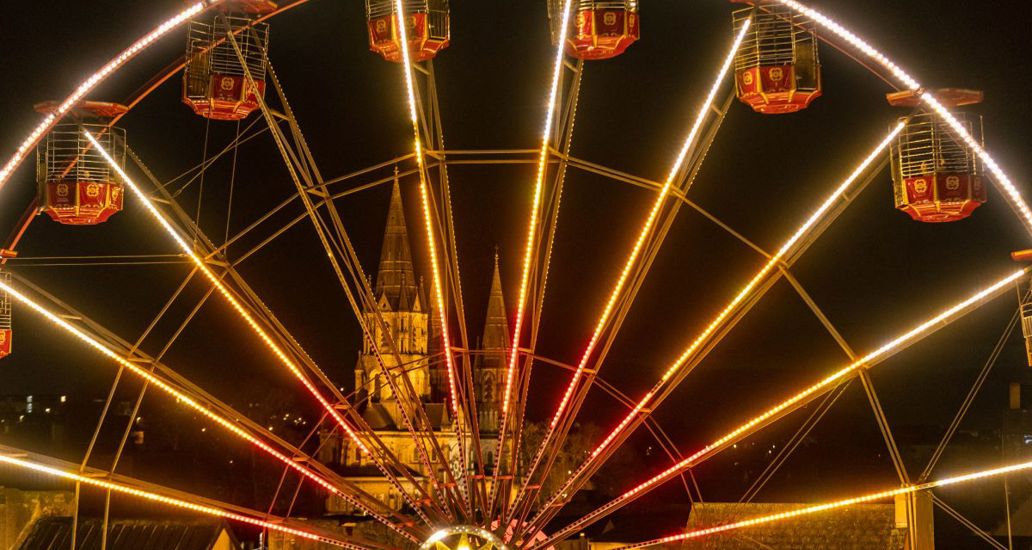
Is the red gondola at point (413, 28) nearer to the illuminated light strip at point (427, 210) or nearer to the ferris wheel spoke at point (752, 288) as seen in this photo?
the illuminated light strip at point (427, 210)

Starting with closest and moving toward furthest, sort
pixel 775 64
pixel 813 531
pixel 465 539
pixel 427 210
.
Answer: pixel 427 210 < pixel 465 539 < pixel 775 64 < pixel 813 531

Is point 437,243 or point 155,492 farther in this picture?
point 437,243

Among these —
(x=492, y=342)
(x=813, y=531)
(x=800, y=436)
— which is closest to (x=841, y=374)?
(x=813, y=531)

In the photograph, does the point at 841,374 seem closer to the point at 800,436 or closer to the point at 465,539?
the point at 465,539

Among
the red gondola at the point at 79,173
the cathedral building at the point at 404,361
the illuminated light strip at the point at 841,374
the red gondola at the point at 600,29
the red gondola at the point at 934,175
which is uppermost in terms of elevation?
the red gondola at the point at 600,29

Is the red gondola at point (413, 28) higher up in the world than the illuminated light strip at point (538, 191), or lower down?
higher up

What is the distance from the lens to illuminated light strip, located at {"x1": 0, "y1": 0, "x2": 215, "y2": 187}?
13094 millimetres

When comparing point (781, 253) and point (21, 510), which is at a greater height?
point (781, 253)

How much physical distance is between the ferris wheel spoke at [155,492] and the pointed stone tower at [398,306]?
67221mm

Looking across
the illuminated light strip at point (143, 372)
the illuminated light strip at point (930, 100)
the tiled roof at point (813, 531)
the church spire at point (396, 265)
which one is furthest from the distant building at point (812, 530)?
the church spire at point (396, 265)

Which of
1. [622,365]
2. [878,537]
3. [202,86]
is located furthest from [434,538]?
[622,365]

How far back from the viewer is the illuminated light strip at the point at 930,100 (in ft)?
40.7

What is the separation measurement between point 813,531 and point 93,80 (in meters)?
14.9

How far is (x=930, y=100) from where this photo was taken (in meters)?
12.8
